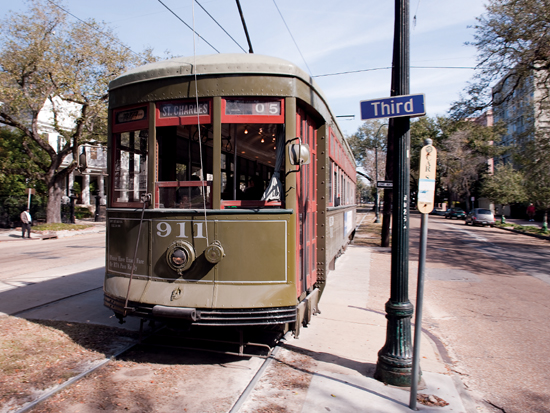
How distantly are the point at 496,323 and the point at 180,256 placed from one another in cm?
582

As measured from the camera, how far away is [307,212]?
5520mm

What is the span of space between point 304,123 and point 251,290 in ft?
7.40

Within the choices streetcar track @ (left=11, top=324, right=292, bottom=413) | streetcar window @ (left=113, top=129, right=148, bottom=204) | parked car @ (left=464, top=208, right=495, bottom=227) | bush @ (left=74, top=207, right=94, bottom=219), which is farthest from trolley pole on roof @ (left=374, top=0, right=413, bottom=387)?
parked car @ (left=464, top=208, right=495, bottom=227)

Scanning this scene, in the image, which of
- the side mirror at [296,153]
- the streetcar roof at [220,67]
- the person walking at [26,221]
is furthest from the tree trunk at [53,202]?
the side mirror at [296,153]

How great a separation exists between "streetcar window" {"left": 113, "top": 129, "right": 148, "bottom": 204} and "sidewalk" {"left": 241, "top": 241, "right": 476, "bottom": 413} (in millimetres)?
2729

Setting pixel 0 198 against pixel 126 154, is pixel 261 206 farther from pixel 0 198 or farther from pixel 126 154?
pixel 0 198

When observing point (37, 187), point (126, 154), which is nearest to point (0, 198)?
point (37, 187)

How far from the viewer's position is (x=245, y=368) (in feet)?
15.8

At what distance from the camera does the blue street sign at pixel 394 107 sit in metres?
4.58

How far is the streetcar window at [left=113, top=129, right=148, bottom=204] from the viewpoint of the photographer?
518 cm

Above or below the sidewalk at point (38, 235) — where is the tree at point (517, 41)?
above

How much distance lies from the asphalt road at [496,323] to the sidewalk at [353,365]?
0.39m

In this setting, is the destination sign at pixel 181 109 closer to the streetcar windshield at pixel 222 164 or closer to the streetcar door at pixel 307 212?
the streetcar windshield at pixel 222 164

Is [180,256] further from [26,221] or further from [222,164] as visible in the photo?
[26,221]
